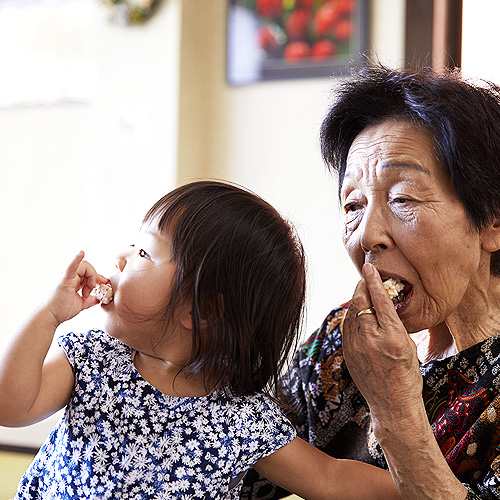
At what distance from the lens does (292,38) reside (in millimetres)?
3803

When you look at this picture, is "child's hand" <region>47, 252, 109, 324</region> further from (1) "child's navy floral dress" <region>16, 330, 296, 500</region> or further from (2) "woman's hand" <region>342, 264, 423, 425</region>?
(2) "woman's hand" <region>342, 264, 423, 425</region>

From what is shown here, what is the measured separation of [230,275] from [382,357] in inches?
10.7

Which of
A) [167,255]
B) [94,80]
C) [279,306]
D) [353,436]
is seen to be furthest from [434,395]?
[94,80]

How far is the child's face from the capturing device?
4.54 ft

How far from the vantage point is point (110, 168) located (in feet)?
13.1

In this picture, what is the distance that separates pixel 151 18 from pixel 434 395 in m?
2.71

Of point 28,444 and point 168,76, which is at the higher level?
point 168,76

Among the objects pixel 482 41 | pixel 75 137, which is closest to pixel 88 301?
pixel 482 41

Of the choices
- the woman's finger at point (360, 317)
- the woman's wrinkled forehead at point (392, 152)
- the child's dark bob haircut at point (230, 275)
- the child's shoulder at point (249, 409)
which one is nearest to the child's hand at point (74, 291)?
the child's dark bob haircut at point (230, 275)

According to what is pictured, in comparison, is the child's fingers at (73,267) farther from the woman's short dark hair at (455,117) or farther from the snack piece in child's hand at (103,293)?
the woman's short dark hair at (455,117)

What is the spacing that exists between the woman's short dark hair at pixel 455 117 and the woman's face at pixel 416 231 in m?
0.02

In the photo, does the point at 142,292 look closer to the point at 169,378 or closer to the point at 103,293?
the point at 103,293

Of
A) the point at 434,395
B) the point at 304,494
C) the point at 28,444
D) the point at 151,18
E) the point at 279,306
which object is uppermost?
the point at 151,18

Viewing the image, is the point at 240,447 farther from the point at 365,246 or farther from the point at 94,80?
the point at 94,80
